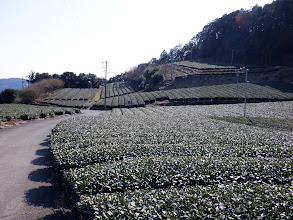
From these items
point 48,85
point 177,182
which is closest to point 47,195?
point 177,182

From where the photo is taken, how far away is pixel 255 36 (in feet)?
241

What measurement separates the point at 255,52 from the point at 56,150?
77584mm

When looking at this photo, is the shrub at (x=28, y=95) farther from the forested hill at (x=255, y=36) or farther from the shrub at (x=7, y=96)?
the forested hill at (x=255, y=36)

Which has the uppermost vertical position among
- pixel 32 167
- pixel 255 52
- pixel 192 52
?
pixel 192 52

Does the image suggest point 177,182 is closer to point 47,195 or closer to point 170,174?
point 170,174

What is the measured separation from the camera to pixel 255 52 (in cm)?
7375

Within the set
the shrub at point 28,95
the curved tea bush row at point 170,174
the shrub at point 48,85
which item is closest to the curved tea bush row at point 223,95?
the shrub at point 28,95

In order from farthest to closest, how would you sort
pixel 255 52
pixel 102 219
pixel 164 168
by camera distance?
pixel 255 52 < pixel 164 168 < pixel 102 219

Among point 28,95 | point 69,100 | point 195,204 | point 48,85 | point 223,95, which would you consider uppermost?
point 48,85

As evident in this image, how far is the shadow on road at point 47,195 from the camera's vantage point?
7280 mm

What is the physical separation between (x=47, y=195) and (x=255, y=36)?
80.5 metres

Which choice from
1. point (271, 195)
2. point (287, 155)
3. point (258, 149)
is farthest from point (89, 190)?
point (287, 155)

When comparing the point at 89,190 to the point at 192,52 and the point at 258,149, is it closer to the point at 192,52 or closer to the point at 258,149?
the point at 258,149

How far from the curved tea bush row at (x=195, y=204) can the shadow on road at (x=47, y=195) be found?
2095 millimetres
